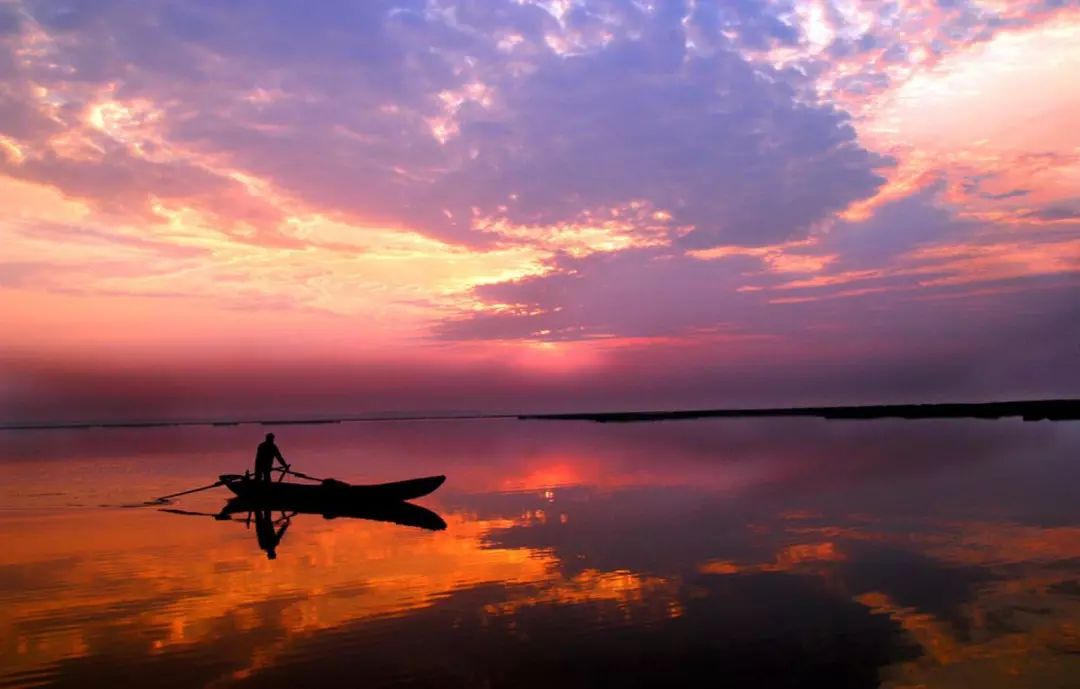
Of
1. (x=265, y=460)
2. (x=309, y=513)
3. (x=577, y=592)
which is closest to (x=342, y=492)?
(x=309, y=513)

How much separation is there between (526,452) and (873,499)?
37.1m

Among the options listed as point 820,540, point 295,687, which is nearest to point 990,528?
point 820,540

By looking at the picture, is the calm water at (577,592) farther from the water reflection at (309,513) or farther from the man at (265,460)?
the man at (265,460)

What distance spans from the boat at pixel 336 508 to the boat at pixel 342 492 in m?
0.04

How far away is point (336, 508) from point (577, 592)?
14.7m

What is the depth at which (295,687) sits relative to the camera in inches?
361

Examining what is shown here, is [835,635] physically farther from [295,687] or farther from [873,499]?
[873,499]

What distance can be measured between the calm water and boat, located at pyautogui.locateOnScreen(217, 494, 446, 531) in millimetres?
925

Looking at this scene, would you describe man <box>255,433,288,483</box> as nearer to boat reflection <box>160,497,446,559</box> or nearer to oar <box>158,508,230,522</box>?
boat reflection <box>160,497,446,559</box>

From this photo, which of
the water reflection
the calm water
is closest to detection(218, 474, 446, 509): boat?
the water reflection

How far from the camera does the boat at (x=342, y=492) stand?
26156 mm

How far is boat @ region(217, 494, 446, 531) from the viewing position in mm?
24308

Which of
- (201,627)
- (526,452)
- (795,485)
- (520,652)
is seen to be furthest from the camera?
(526,452)

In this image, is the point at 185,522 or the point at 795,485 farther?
the point at 795,485
